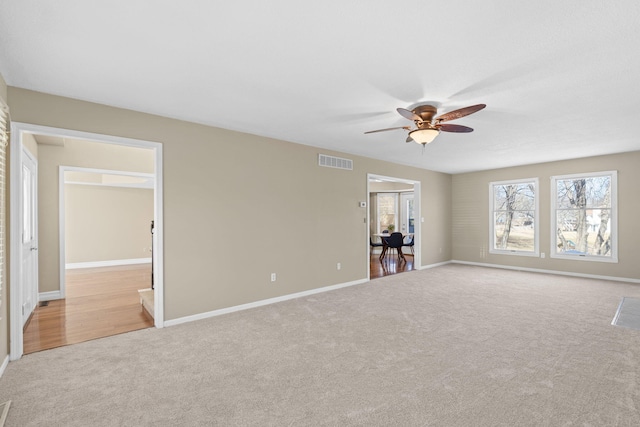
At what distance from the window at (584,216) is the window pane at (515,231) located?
0.49m

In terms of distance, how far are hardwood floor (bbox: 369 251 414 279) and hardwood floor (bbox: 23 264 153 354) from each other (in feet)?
14.2

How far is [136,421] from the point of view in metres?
1.94

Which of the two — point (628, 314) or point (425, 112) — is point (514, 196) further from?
point (425, 112)

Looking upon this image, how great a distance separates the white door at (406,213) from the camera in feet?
34.8

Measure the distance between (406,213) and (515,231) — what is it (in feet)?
12.2

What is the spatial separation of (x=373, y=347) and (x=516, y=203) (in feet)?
20.4

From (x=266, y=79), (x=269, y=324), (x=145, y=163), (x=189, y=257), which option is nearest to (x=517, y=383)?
(x=269, y=324)

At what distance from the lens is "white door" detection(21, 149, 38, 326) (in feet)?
12.7

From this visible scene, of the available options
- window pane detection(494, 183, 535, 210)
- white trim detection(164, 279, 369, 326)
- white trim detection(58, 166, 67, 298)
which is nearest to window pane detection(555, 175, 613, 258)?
window pane detection(494, 183, 535, 210)

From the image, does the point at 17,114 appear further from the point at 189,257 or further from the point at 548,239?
the point at 548,239

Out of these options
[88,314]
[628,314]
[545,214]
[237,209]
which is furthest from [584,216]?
[88,314]

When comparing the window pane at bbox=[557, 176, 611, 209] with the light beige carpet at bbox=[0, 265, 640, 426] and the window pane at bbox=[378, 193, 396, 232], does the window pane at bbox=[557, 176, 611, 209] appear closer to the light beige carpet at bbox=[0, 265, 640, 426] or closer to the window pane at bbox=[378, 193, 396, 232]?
the light beige carpet at bbox=[0, 265, 640, 426]

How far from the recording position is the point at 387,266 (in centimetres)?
780

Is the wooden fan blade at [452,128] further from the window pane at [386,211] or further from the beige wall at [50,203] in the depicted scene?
the window pane at [386,211]
